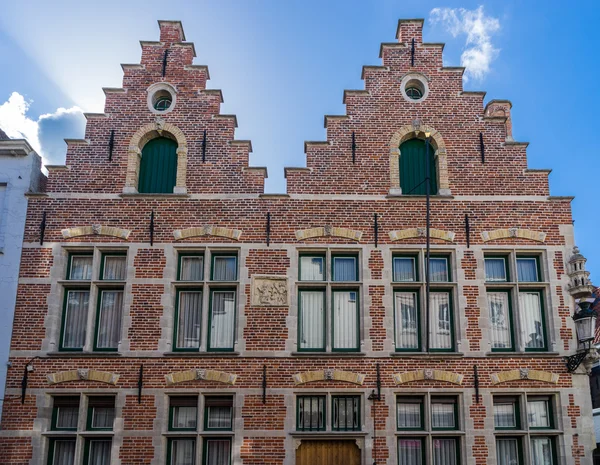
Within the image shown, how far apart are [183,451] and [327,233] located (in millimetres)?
4940

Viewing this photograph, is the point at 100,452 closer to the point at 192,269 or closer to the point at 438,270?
the point at 192,269

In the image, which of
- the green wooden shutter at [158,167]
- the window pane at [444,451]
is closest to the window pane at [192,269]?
the green wooden shutter at [158,167]

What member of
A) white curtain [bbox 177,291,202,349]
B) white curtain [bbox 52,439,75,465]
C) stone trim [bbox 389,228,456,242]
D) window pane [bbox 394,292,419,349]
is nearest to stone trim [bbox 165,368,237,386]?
white curtain [bbox 177,291,202,349]

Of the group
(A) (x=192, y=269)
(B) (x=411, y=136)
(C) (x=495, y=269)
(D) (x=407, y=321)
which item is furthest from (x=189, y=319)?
(C) (x=495, y=269)

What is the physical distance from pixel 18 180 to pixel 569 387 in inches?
456

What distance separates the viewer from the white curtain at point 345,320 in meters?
13.1

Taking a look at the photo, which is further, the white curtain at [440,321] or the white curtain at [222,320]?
the white curtain at [440,321]

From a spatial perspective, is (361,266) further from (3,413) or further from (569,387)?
(3,413)

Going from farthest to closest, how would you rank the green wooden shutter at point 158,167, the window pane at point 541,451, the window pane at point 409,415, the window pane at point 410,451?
the green wooden shutter at point 158,167 → the window pane at point 409,415 → the window pane at point 541,451 → the window pane at point 410,451

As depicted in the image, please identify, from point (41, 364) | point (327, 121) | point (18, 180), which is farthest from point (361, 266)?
point (18, 180)

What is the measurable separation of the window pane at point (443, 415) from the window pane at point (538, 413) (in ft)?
4.66

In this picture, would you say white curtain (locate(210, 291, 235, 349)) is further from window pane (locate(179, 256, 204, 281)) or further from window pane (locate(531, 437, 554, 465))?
window pane (locate(531, 437, 554, 465))

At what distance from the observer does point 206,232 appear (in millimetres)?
13508

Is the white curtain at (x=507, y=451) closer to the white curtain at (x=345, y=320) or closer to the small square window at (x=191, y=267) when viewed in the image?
the white curtain at (x=345, y=320)
